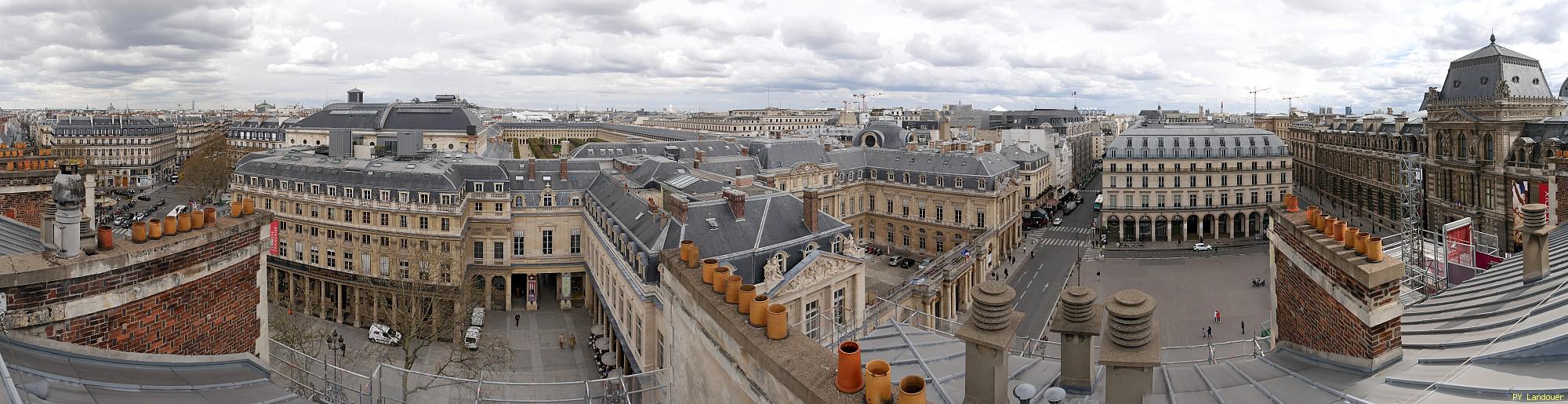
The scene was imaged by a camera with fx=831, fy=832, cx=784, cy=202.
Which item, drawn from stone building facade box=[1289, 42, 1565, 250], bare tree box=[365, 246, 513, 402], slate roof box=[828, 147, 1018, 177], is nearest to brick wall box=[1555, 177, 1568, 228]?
stone building facade box=[1289, 42, 1565, 250]

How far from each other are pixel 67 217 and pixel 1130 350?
1348 cm

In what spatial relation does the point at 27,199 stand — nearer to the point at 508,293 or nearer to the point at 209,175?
the point at 508,293

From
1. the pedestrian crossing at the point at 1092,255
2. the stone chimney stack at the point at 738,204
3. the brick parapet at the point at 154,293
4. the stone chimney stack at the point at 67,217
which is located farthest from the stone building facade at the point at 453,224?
the pedestrian crossing at the point at 1092,255

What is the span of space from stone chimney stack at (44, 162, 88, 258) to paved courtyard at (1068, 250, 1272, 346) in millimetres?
41824

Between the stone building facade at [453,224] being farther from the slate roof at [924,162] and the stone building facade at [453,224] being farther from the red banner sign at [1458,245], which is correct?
the red banner sign at [1458,245]

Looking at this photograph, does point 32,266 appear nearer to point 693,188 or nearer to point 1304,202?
point 693,188

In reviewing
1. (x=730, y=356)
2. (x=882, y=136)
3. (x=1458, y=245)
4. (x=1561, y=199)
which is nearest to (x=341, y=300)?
(x=730, y=356)

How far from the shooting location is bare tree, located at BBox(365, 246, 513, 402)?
38.6 metres

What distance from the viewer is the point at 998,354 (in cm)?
969

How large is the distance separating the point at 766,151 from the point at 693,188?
27.2 metres

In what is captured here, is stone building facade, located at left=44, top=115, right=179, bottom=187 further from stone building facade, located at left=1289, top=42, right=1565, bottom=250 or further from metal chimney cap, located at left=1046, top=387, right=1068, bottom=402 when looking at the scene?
stone building facade, located at left=1289, top=42, right=1565, bottom=250

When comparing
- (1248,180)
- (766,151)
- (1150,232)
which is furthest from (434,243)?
(1248,180)

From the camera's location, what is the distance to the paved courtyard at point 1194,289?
4759 cm

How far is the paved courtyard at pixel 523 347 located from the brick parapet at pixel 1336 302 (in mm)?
33995
